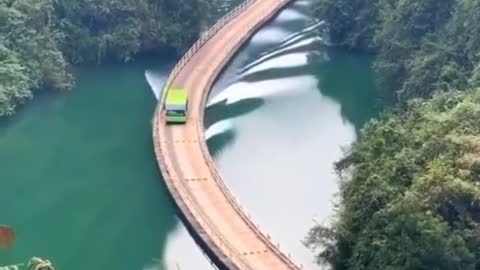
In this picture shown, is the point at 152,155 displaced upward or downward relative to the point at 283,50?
downward

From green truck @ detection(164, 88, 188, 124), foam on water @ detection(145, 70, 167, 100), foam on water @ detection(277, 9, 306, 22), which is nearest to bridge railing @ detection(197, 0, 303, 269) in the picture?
green truck @ detection(164, 88, 188, 124)

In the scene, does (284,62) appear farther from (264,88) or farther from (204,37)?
(204,37)

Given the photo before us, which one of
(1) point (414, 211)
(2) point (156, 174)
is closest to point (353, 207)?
(1) point (414, 211)

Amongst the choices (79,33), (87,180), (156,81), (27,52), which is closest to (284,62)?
(156,81)

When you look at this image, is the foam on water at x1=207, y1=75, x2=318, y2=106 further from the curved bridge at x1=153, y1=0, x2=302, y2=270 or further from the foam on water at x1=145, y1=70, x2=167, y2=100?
the foam on water at x1=145, y1=70, x2=167, y2=100

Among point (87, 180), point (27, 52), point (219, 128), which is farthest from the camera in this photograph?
point (27, 52)

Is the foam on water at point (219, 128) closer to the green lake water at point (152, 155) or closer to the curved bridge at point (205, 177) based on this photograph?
the green lake water at point (152, 155)

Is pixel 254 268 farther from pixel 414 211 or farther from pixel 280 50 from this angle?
pixel 280 50
